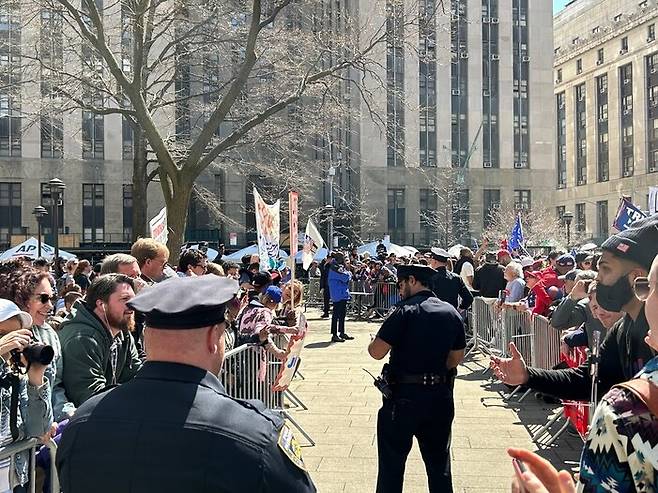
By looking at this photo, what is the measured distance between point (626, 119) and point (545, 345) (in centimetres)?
8483

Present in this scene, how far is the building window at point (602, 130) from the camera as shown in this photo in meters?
89.4

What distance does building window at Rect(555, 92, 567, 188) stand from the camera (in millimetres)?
100625

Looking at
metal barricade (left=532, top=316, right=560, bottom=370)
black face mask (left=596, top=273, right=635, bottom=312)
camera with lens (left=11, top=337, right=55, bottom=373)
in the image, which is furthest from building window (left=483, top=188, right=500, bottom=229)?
camera with lens (left=11, top=337, right=55, bottom=373)

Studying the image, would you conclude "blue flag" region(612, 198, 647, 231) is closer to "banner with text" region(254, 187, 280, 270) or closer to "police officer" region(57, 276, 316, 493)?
"banner with text" region(254, 187, 280, 270)

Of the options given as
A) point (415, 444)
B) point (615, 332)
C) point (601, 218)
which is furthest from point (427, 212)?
point (615, 332)

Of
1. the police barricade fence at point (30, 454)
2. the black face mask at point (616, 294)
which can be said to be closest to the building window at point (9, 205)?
the police barricade fence at point (30, 454)

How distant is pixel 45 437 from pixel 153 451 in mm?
2290

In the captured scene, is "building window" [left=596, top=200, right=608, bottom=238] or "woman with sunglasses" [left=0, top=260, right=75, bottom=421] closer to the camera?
"woman with sunglasses" [left=0, top=260, right=75, bottom=421]

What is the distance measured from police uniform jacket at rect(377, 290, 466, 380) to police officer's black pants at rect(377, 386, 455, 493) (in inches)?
7.2

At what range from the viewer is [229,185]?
53.8m

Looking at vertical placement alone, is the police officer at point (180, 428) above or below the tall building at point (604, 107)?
below

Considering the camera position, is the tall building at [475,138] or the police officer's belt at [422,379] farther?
the tall building at [475,138]

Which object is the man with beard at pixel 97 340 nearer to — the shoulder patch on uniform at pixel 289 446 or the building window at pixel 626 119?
the shoulder patch on uniform at pixel 289 446

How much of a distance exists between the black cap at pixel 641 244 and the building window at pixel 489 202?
60.6 meters
